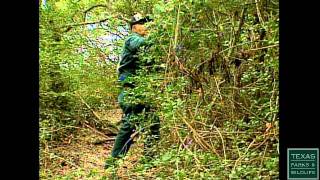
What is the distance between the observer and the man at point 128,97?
8.14 ft

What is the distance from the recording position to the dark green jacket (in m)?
2.53

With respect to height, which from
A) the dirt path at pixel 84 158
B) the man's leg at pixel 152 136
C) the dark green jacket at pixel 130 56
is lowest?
the dirt path at pixel 84 158

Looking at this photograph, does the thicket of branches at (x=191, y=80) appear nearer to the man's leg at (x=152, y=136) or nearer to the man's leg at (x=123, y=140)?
the man's leg at (x=152, y=136)

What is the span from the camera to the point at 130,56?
2.58 meters

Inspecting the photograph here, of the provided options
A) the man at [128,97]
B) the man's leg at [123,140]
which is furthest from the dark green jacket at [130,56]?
the man's leg at [123,140]

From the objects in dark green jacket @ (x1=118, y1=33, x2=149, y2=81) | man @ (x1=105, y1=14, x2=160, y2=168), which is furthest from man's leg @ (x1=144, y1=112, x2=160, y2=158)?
dark green jacket @ (x1=118, y1=33, x2=149, y2=81)

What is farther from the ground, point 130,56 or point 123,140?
point 130,56

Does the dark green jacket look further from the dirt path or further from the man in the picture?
the dirt path

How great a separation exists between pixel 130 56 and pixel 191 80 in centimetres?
37

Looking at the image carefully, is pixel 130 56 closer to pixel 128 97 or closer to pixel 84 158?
pixel 128 97

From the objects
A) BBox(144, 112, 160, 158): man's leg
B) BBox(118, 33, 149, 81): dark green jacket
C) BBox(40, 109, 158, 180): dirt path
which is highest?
BBox(118, 33, 149, 81): dark green jacket

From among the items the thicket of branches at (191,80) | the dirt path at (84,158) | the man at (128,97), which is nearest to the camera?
the thicket of branches at (191,80)

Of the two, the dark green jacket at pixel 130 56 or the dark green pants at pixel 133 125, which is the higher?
the dark green jacket at pixel 130 56

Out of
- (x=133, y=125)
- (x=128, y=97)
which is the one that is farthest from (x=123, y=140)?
(x=128, y=97)
